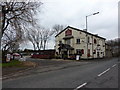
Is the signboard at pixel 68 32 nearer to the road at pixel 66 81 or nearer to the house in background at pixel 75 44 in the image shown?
the house in background at pixel 75 44

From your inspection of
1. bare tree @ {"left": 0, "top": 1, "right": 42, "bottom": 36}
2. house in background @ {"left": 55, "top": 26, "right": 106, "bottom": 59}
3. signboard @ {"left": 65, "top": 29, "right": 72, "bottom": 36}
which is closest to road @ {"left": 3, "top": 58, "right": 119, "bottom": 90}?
bare tree @ {"left": 0, "top": 1, "right": 42, "bottom": 36}

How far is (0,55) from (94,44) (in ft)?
112

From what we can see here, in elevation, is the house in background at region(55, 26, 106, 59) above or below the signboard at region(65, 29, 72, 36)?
below

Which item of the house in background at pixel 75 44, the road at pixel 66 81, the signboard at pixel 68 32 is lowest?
the road at pixel 66 81

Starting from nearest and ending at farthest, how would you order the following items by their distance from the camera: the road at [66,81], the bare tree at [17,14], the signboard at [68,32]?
the road at [66,81], the bare tree at [17,14], the signboard at [68,32]

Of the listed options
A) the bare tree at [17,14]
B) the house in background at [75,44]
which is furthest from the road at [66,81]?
the house in background at [75,44]

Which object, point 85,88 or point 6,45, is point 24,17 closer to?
point 6,45

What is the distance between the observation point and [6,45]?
28.5 metres

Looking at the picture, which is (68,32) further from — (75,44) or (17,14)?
(17,14)

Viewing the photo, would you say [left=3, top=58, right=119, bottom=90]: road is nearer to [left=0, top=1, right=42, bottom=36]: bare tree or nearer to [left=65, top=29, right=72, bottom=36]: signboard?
[left=0, top=1, right=42, bottom=36]: bare tree

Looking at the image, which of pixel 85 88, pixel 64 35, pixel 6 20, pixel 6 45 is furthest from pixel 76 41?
pixel 85 88

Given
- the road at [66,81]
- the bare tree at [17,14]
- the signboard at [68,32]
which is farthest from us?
the signboard at [68,32]

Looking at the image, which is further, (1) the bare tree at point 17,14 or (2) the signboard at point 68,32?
(2) the signboard at point 68,32

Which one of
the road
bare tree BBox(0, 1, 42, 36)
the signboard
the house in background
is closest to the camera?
the road
